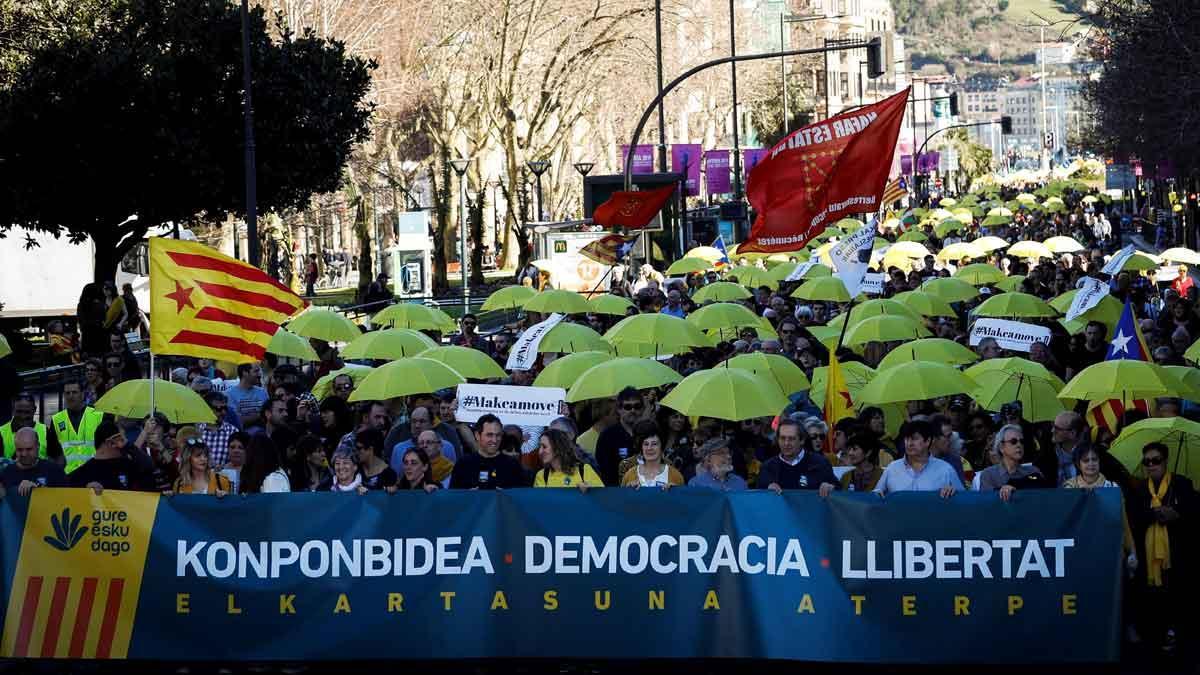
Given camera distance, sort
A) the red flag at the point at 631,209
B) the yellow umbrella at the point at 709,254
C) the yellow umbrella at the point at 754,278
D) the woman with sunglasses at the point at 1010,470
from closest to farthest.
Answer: the woman with sunglasses at the point at 1010,470
the yellow umbrella at the point at 754,278
the red flag at the point at 631,209
the yellow umbrella at the point at 709,254

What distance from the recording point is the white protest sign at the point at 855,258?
55.2 ft

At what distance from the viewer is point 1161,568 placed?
10398 millimetres

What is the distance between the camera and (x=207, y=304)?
486 inches

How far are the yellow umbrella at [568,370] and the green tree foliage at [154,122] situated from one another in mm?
17470

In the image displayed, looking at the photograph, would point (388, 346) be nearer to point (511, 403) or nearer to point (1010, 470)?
point (511, 403)

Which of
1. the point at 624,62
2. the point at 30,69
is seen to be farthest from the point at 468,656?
the point at 624,62

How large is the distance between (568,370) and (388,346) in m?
2.63

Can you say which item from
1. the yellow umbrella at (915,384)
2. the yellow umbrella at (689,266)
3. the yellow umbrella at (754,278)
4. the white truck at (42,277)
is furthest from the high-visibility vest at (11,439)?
the white truck at (42,277)

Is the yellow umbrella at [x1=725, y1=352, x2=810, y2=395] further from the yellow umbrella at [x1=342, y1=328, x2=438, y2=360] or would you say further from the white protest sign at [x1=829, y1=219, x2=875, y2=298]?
the yellow umbrella at [x1=342, y1=328, x2=438, y2=360]

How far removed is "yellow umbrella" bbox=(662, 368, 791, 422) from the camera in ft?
39.9

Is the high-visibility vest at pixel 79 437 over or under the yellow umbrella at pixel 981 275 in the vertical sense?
under

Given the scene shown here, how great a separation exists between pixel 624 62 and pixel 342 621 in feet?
162

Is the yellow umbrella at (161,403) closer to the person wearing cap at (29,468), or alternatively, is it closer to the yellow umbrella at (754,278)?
the person wearing cap at (29,468)

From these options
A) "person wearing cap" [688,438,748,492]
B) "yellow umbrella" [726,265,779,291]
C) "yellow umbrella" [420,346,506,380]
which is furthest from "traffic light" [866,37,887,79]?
"person wearing cap" [688,438,748,492]
